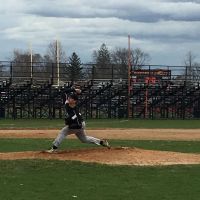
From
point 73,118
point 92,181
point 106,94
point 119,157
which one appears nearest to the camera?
point 92,181

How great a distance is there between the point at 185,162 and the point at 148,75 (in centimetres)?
3659

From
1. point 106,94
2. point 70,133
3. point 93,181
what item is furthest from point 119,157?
point 106,94

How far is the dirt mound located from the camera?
15.6 meters

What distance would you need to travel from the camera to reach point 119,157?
16.1 meters

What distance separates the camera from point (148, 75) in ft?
171

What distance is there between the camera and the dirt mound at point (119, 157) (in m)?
15.6

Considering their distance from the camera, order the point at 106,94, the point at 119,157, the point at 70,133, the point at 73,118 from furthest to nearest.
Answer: the point at 106,94
the point at 70,133
the point at 73,118
the point at 119,157

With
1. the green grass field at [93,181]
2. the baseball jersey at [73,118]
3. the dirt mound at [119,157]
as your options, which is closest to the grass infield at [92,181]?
the green grass field at [93,181]

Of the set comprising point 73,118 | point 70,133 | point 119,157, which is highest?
point 73,118

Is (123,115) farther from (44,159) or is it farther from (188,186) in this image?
(188,186)

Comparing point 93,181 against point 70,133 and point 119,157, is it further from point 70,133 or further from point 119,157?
point 70,133

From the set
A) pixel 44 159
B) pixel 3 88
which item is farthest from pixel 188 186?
pixel 3 88

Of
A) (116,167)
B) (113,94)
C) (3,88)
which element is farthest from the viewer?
(113,94)

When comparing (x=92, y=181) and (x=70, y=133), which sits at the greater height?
(x=70, y=133)
